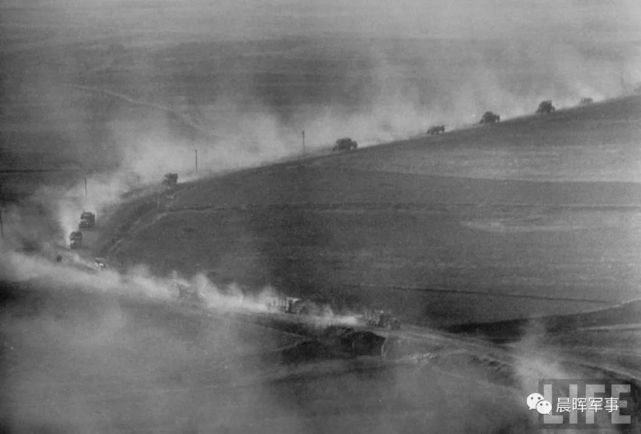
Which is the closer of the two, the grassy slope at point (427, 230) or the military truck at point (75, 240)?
the grassy slope at point (427, 230)

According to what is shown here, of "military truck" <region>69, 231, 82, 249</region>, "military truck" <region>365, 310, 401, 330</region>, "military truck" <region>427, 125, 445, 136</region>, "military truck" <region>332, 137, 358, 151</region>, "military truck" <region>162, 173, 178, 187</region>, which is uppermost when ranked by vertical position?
"military truck" <region>427, 125, 445, 136</region>

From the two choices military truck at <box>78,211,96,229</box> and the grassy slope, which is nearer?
the grassy slope

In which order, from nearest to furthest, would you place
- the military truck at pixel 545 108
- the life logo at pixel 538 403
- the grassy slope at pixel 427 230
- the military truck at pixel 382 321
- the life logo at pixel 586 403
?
the life logo at pixel 586 403
the life logo at pixel 538 403
the military truck at pixel 382 321
the grassy slope at pixel 427 230
the military truck at pixel 545 108

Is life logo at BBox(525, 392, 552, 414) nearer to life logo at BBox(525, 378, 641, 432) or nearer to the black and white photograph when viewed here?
life logo at BBox(525, 378, 641, 432)

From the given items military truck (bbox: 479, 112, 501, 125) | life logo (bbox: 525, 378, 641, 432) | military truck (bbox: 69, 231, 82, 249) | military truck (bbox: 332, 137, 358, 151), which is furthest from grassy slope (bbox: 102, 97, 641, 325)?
military truck (bbox: 479, 112, 501, 125)

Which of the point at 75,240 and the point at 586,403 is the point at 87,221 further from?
the point at 586,403

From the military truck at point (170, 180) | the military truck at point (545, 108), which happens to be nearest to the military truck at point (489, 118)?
the military truck at point (545, 108)

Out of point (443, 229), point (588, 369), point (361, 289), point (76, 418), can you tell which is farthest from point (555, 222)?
point (76, 418)

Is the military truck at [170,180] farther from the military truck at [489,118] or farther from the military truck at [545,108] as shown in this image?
the military truck at [545,108]
